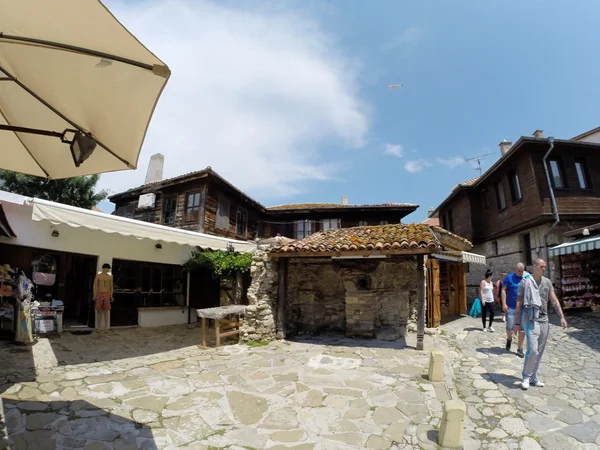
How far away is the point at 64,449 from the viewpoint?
342 centimetres

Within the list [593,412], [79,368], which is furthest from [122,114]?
[593,412]

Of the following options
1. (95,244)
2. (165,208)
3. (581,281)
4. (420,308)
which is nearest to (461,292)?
(581,281)

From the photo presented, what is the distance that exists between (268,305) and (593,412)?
6.32 metres

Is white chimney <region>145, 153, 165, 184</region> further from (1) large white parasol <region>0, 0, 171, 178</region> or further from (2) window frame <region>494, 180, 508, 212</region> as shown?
(2) window frame <region>494, 180, 508, 212</region>

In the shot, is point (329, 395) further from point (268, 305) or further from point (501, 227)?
point (501, 227)

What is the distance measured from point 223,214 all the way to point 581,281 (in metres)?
15.4

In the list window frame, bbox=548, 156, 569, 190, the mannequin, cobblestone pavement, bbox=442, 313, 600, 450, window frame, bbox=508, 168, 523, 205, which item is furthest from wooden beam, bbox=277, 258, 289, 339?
window frame, bbox=548, 156, 569, 190

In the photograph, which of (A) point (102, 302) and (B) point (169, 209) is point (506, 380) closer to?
(A) point (102, 302)

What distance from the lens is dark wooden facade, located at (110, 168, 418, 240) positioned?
53.1 feet

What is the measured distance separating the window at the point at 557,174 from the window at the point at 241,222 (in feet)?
49.2

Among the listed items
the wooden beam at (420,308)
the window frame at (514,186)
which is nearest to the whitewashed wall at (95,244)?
the wooden beam at (420,308)

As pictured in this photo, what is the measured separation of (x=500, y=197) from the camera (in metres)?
16.0

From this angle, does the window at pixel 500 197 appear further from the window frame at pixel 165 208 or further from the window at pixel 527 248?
the window frame at pixel 165 208

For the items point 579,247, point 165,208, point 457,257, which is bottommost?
point 457,257
